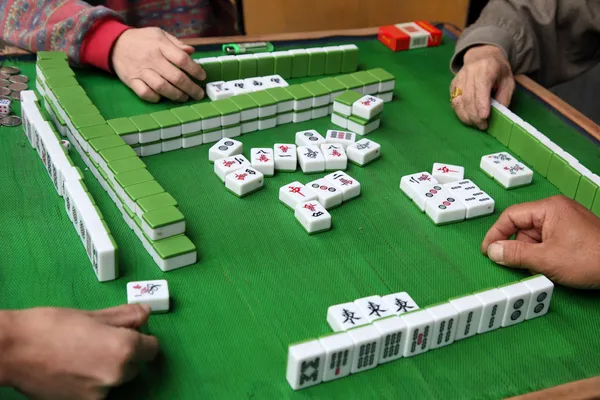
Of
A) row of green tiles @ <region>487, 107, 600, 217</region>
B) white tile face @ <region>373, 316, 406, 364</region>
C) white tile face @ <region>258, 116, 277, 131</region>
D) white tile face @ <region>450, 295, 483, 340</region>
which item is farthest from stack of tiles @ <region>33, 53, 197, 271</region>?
row of green tiles @ <region>487, 107, 600, 217</region>

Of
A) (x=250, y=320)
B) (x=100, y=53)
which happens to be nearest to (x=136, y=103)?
(x=100, y=53)

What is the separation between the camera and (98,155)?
1704mm

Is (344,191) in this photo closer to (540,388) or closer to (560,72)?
(540,388)

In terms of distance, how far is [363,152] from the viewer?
6.09 feet

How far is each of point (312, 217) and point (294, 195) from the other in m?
0.10

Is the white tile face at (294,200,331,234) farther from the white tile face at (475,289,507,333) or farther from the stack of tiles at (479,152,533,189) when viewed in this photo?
the stack of tiles at (479,152,533,189)

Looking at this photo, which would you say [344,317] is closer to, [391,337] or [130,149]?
[391,337]

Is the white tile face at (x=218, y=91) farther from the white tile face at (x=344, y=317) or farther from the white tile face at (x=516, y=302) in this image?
the white tile face at (x=516, y=302)

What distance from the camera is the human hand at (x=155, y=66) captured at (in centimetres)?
203

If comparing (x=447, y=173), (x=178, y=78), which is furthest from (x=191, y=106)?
(x=447, y=173)

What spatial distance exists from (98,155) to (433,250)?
0.82m

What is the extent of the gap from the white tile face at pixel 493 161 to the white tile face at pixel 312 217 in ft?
1.66

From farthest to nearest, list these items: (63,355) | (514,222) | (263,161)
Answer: (263,161)
(514,222)
(63,355)

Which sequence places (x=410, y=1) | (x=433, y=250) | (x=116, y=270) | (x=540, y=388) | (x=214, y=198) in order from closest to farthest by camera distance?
(x=540, y=388)
(x=116, y=270)
(x=433, y=250)
(x=214, y=198)
(x=410, y=1)
